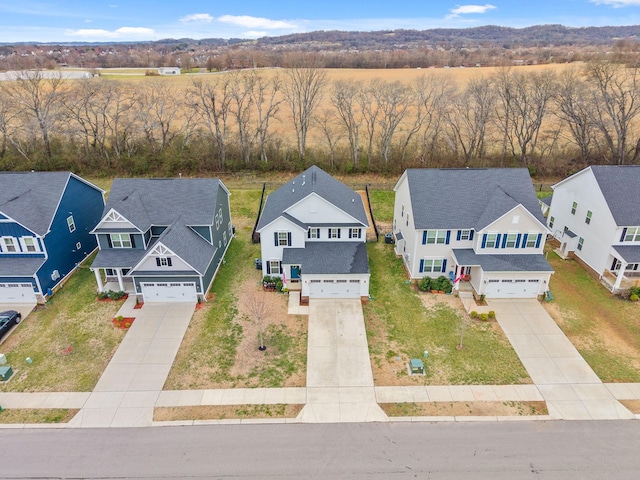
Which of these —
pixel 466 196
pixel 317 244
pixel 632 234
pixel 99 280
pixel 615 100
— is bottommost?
pixel 99 280

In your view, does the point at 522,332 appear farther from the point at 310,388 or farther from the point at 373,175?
the point at 373,175

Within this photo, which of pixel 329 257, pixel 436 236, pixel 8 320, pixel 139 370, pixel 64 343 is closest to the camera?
pixel 139 370

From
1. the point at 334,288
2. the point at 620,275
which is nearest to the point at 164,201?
the point at 334,288

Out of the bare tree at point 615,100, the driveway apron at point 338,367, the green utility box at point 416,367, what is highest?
the bare tree at point 615,100

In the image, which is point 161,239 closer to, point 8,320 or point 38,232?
point 38,232

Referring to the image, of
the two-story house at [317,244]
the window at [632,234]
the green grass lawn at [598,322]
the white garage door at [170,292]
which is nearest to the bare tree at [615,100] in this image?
the window at [632,234]

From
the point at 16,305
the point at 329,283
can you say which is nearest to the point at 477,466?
the point at 329,283

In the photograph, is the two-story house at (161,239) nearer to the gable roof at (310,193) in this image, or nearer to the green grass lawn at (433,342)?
the gable roof at (310,193)

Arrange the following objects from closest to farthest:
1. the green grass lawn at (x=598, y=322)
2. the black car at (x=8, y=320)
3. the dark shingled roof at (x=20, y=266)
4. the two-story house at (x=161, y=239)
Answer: the green grass lawn at (x=598, y=322) < the black car at (x=8, y=320) < the dark shingled roof at (x=20, y=266) < the two-story house at (x=161, y=239)
